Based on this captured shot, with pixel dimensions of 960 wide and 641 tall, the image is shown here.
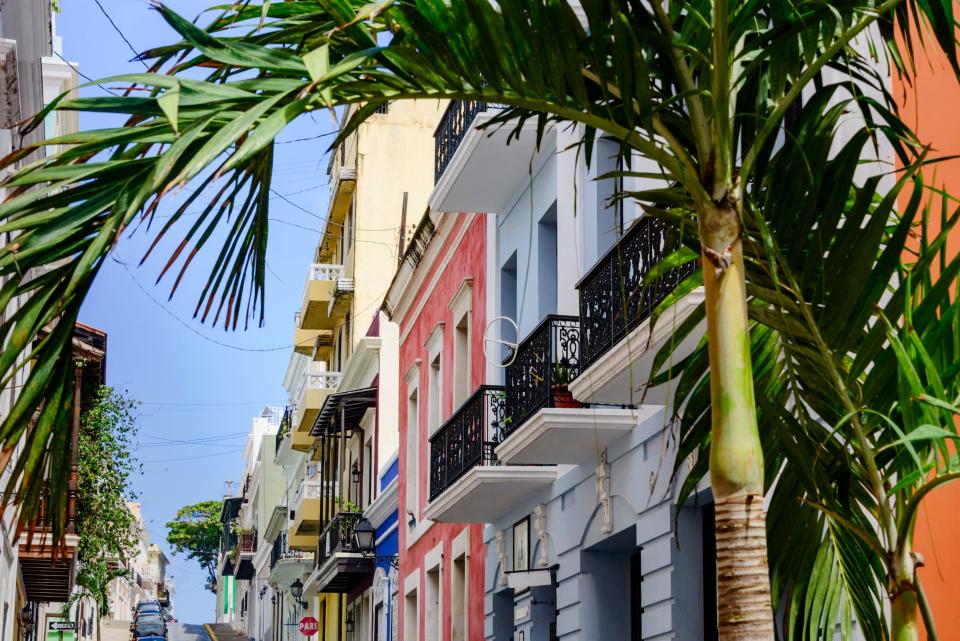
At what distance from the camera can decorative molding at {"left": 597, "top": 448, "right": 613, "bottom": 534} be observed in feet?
37.7

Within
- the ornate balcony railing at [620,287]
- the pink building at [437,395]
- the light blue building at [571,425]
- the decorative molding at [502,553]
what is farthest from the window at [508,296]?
the ornate balcony railing at [620,287]

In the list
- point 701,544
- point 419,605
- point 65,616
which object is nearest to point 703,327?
point 701,544

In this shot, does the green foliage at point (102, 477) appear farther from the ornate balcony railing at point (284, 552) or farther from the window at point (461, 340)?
the ornate balcony railing at point (284, 552)

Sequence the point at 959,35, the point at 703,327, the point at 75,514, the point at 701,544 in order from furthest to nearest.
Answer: the point at 75,514
the point at 701,544
the point at 703,327
the point at 959,35

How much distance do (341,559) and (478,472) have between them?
11.7 metres

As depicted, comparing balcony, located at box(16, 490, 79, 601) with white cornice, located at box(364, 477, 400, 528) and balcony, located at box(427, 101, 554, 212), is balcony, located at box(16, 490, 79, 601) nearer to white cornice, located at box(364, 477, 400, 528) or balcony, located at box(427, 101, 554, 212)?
white cornice, located at box(364, 477, 400, 528)

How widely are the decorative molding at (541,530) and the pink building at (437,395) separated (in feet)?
3.81

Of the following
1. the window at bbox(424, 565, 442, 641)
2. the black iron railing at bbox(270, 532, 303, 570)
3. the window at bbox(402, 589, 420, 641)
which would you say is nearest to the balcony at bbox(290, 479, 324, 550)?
the black iron railing at bbox(270, 532, 303, 570)

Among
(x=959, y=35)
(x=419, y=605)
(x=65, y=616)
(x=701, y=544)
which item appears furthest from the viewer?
(x=65, y=616)

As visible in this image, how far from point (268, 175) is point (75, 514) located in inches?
680

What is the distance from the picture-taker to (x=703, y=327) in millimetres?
8859

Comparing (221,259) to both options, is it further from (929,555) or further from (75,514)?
(75,514)

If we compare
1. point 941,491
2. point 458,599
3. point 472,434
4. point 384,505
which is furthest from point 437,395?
point 941,491

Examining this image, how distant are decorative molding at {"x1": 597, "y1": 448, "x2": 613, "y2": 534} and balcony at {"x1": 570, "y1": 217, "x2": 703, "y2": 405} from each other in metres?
0.88
